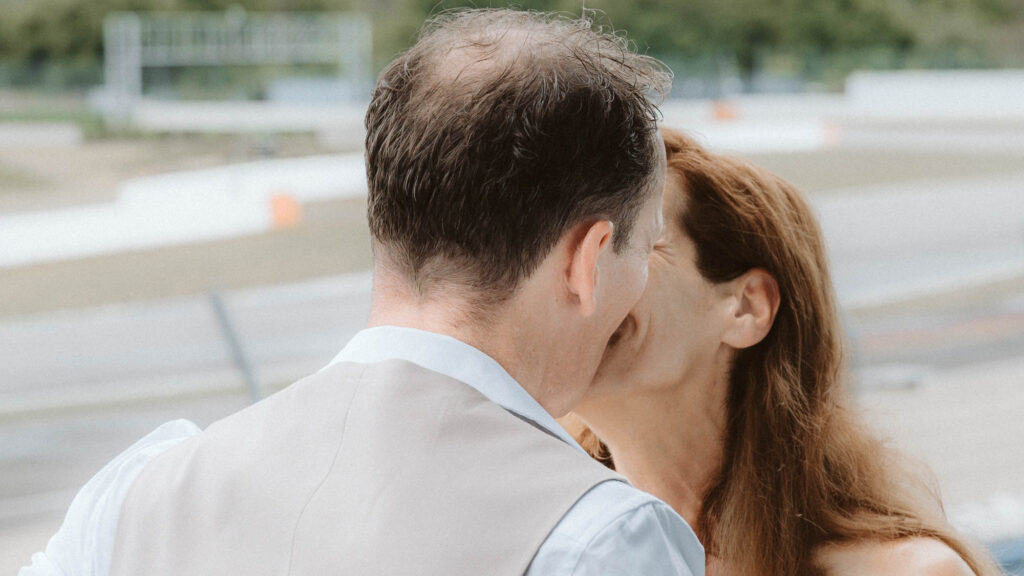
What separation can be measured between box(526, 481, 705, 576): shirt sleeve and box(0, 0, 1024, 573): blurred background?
0.65 meters

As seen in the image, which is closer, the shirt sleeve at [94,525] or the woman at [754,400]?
the shirt sleeve at [94,525]

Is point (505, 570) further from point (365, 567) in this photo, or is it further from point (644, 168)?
point (644, 168)

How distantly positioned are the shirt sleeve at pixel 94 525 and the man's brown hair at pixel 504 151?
0.31 meters

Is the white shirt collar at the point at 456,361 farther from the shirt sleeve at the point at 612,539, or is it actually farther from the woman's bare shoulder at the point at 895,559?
the woman's bare shoulder at the point at 895,559

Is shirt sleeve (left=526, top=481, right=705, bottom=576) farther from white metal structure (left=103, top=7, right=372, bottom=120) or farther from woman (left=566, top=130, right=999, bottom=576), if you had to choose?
white metal structure (left=103, top=7, right=372, bottom=120)

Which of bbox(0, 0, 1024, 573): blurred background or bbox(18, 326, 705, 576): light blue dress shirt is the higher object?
bbox(18, 326, 705, 576): light blue dress shirt

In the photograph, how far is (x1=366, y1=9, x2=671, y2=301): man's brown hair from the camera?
86cm

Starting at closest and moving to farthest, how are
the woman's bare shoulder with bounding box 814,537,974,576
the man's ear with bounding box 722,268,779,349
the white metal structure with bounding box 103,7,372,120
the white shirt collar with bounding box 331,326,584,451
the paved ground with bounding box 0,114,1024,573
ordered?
the white shirt collar with bounding box 331,326,584,451 → the woman's bare shoulder with bounding box 814,537,974,576 → the man's ear with bounding box 722,268,779,349 → the paved ground with bounding box 0,114,1024,573 → the white metal structure with bounding box 103,7,372,120

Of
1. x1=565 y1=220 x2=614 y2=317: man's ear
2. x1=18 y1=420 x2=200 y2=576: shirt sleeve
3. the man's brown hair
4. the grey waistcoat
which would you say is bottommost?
x1=18 y1=420 x2=200 y2=576: shirt sleeve

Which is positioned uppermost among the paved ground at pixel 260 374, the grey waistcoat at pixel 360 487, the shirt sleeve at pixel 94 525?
the grey waistcoat at pixel 360 487

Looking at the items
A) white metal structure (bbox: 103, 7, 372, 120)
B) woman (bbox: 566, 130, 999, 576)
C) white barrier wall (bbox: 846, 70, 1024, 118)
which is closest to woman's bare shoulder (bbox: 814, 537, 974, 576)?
woman (bbox: 566, 130, 999, 576)

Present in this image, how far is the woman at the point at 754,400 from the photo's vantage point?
4.74 ft

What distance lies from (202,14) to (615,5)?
16968 millimetres

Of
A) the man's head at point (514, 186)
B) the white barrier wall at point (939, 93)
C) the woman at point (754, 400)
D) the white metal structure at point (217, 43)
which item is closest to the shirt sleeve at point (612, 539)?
the man's head at point (514, 186)
